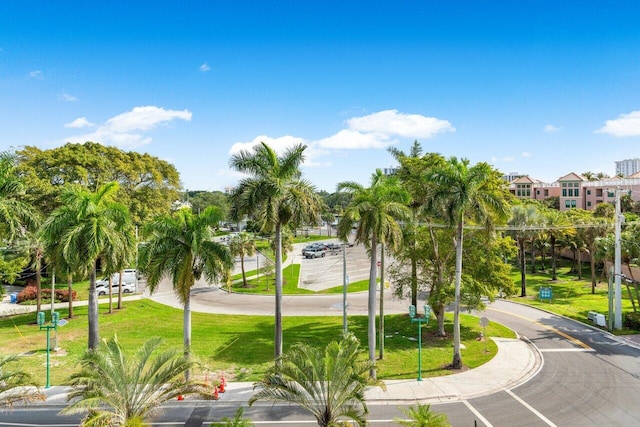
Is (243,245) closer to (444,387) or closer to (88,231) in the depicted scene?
(88,231)

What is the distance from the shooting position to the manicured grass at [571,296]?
3903cm

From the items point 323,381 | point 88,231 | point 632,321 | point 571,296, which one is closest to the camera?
point 323,381

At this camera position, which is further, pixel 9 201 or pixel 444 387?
pixel 9 201

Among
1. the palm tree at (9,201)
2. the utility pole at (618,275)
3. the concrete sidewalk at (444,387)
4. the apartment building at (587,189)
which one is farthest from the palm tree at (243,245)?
the apartment building at (587,189)

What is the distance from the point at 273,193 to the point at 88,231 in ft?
29.1

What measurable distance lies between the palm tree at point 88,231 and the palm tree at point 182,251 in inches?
68.6

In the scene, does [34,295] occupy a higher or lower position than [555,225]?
lower

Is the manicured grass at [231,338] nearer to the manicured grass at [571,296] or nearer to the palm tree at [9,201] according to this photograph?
the palm tree at [9,201]

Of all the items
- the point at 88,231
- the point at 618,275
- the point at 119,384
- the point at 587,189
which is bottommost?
the point at 119,384

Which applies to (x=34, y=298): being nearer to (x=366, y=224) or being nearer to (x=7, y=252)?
(x=7, y=252)

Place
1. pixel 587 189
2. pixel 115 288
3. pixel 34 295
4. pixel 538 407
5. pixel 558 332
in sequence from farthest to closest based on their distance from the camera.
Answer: pixel 587 189, pixel 115 288, pixel 34 295, pixel 558 332, pixel 538 407

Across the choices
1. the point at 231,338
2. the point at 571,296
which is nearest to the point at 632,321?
the point at 571,296

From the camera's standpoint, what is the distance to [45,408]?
19.7m

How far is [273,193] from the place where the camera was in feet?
69.4
